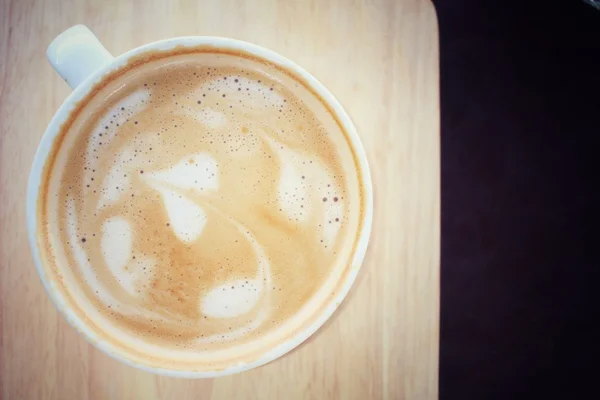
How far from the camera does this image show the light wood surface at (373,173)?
0.57 meters

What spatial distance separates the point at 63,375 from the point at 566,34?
851mm

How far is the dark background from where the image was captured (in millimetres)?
638

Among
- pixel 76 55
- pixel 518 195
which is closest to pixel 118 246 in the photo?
pixel 76 55

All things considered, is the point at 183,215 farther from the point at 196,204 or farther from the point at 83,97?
the point at 83,97

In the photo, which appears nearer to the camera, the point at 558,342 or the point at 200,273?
the point at 200,273

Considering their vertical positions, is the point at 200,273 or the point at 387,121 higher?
the point at 387,121

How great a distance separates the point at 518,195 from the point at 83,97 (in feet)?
1.98

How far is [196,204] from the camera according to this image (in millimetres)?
560

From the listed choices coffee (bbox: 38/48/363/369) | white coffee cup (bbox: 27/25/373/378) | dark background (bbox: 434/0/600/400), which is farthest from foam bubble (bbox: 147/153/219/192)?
dark background (bbox: 434/0/600/400)

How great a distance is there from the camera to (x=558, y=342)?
698 mm

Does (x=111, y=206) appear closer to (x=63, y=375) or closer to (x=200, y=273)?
(x=200, y=273)

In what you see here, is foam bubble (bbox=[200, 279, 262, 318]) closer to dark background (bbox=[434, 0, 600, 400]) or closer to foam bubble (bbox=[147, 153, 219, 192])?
foam bubble (bbox=[147, 153, 219, 192])

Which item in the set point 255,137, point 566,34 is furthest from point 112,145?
point 566,34

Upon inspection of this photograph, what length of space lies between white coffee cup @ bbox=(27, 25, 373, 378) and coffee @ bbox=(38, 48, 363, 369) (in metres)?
0.01
